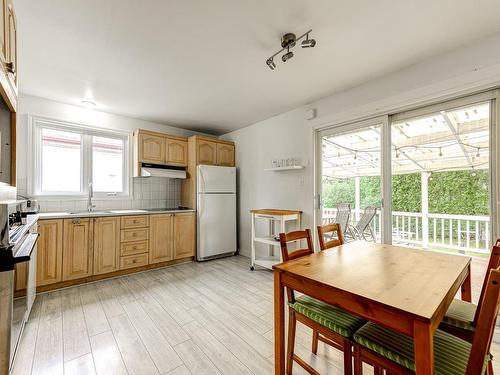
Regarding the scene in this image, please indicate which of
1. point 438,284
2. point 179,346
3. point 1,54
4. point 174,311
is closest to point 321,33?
point 438,284

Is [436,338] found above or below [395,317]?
below

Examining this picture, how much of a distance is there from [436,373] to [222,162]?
381 cm

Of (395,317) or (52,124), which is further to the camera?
(52,124)

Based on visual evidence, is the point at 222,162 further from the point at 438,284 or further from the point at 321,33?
the point at 438,284

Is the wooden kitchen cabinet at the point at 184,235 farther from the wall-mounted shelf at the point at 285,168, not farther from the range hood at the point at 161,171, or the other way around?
the wall-mounted shelf at the point at 285,168

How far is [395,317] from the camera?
0.85 meters

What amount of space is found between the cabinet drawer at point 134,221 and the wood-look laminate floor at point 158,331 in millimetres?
755

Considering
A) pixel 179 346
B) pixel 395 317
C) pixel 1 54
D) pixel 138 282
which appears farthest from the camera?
pixel 138 282

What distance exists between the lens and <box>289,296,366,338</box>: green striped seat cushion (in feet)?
3.76

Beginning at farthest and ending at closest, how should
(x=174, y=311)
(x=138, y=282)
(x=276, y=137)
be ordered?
1. (x=276, y=137)
2. (x=138, y=282)
3. (x=174, y=311)

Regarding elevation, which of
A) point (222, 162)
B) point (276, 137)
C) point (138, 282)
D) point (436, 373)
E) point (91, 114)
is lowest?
point (138, 282)

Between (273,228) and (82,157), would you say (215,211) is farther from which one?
(82,157)

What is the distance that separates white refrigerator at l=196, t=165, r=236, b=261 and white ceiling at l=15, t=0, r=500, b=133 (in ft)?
4.66

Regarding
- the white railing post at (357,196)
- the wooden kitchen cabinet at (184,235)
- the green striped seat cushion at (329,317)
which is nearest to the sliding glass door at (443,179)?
the white railing post at (357,196)
